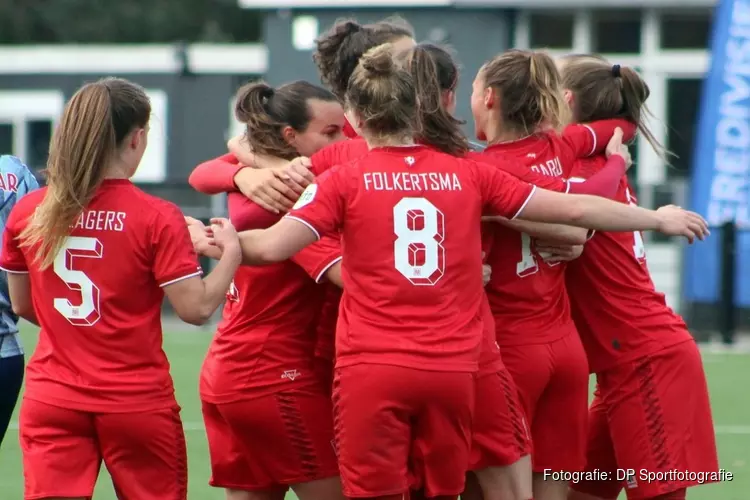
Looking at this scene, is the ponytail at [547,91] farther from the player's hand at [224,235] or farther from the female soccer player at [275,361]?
the player's hand at [224,235]

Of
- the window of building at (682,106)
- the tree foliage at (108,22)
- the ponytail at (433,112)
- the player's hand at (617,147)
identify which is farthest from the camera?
the tree foliage at (108,22)

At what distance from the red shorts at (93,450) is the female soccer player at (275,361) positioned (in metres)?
0.40

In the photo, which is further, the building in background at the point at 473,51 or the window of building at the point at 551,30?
the window of building at the point at 551,30

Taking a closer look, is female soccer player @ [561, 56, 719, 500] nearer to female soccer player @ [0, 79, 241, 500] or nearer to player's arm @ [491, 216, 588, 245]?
player's arm @ [491, 216, 588, 245]

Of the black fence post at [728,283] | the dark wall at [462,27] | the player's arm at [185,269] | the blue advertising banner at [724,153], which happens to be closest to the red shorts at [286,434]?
the player's arm at [185,269]

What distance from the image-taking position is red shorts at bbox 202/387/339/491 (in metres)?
4.56

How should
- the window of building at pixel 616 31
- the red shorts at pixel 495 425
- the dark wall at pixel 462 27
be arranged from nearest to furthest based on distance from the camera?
the red shorts at pixel 495 425 < the dark wall at pixel 462 27 < the window of building at pixel 616 31

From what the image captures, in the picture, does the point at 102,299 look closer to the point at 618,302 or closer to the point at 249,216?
the point at 249,216

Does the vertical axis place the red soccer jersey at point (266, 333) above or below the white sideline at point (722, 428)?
above

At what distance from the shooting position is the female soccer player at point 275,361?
15.0 ft

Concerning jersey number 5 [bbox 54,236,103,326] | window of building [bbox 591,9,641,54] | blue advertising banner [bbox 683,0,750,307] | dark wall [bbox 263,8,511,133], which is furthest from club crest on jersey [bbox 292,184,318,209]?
window of building [bbox 591,9,641,54]

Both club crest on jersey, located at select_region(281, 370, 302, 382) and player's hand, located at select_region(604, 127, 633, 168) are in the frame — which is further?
player's hand, located at select_region(604, 127, 633, 168)

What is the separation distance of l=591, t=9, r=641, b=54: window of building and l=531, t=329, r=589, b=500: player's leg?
567 inches

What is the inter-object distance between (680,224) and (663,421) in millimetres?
832
